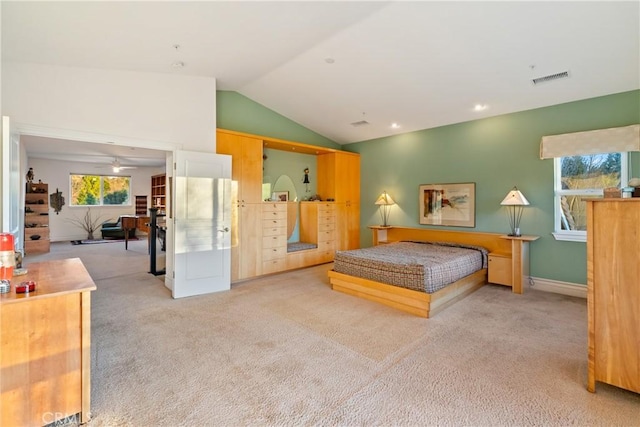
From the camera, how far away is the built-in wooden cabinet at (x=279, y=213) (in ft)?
16.8

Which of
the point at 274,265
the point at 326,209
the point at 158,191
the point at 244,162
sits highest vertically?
the point at 244,162

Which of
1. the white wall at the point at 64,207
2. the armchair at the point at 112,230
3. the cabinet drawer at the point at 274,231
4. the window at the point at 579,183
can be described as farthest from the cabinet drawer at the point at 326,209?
the white wall at the point at 64,207

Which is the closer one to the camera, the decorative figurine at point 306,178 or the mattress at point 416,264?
the mattress at point 416,264

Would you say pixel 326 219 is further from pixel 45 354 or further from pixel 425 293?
pixel 45 354

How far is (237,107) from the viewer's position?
562 centimetres

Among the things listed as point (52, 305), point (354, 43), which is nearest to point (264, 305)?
point (52, 305)

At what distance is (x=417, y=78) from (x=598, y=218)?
308 centimetres

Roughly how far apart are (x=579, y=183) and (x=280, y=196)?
5.06 meters

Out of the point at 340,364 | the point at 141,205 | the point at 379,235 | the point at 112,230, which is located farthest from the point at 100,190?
the point at 340,364

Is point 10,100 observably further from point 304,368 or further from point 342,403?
point 342,403

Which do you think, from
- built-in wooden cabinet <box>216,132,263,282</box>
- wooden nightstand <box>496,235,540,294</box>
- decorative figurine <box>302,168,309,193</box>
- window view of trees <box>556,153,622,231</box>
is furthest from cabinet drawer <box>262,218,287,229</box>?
window view of trees <box>556,153,622,231</box>

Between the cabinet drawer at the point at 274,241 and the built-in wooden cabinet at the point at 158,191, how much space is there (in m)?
6.21

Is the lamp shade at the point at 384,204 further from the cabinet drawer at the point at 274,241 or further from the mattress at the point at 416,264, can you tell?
the cabinet drawer at the point at 274,241

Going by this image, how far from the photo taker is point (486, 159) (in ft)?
17.5
